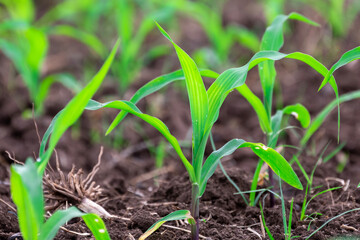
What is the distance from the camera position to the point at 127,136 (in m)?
3.05

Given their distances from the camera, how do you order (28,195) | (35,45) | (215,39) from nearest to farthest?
→ (28,195) < (35,45) < (215,39)

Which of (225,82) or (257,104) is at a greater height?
(225,82)

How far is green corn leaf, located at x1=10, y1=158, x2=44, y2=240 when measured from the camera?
41.1 inches

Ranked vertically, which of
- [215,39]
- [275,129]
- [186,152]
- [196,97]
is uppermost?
[196,97]

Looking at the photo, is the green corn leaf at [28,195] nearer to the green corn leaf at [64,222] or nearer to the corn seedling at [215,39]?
the green corn leaf at [64,222]

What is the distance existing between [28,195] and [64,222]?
0.15 metres

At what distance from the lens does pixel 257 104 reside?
1.60 metres

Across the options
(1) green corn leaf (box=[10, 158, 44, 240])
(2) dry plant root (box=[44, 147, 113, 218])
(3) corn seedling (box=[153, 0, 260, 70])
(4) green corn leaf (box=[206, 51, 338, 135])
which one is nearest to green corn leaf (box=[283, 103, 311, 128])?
(4) green corn leaf (box=[206, 51, 338, 135])

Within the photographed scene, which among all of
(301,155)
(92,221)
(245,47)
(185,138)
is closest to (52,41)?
(245,47)

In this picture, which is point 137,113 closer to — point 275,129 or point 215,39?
point 275,129

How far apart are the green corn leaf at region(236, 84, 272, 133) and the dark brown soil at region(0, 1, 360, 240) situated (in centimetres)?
24

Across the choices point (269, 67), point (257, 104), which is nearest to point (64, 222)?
point (257, 104)

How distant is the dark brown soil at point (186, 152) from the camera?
155 cm

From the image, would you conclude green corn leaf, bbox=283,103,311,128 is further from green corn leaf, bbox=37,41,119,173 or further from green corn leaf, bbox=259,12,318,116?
green corn leaf, bbox=37,41,119,173
